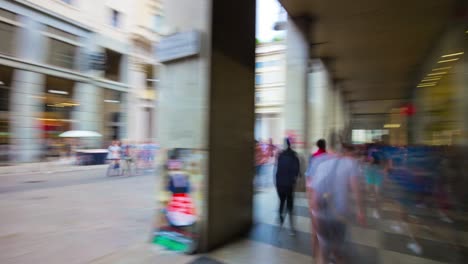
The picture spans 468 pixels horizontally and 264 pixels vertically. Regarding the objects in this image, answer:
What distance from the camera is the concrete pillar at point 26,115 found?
18641mm

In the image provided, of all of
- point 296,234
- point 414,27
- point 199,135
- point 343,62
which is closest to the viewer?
point 199,135

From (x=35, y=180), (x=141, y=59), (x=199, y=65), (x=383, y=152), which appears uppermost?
(x=141, y=59)

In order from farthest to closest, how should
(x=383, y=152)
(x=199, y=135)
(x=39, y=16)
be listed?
1. (x=39, y=16)
2. (x=383, y=152)
3. (x=199, y=135)

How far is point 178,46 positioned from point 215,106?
1.17 metres

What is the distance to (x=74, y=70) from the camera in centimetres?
2277

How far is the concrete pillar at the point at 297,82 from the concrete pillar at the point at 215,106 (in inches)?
210

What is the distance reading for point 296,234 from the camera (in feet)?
20.0

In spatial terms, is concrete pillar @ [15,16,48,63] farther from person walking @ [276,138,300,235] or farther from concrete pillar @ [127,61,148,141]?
person walking @ [276,138,300,235]

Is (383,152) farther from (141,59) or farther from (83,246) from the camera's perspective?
(141,59)

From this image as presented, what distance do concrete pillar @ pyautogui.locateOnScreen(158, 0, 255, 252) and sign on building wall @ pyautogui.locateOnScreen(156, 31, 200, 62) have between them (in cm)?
10

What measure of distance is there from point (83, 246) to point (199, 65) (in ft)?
11.4

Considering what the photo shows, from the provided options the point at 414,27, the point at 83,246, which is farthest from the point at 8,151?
the point at 414,27

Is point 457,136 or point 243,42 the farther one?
point 457,136

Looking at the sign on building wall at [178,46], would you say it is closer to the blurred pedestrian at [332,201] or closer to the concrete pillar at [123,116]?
the blurred pedestrian at [332,201]
